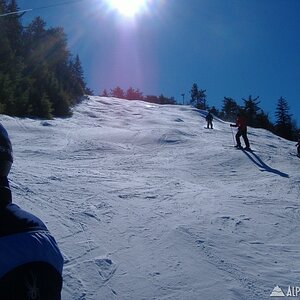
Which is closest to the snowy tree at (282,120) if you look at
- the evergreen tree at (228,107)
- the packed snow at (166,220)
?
the evergreen tree at (228,107)

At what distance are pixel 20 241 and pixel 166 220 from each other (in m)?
5.89

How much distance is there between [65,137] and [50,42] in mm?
21853

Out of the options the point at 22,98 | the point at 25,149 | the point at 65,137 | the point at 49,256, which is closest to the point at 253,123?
the point at 22,98

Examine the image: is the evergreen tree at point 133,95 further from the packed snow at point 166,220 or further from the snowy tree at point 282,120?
the packed snow at point 166,220

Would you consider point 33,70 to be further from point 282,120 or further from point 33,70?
point 282,120

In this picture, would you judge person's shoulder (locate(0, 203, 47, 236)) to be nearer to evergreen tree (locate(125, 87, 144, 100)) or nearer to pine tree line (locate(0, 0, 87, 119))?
pine tree line (locate(0, 0, 87, 119))

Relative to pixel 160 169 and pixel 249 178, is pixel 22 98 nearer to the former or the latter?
pixel 160 169

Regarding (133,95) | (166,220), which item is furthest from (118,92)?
(166,220)

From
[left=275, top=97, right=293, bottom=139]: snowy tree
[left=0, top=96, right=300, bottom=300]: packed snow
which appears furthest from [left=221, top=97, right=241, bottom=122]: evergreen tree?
[left=0, top=96, right=300, bottom=300]: packed snow

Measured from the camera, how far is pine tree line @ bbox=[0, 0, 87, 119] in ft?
82.6

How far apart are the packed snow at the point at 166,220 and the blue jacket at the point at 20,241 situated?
310 cm

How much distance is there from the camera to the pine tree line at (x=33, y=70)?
2519 centimetres

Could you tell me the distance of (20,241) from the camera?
61.2 inches

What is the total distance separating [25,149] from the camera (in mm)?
14320
